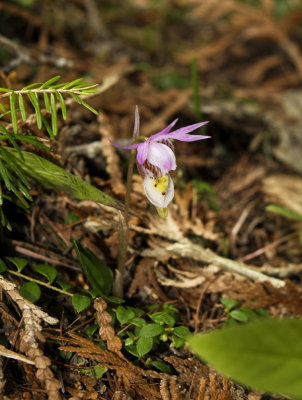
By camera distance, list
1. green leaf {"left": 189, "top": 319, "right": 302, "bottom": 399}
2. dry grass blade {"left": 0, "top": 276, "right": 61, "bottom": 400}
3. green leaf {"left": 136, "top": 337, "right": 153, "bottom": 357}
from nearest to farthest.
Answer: green leaf {"left": 189, "top": 319, "right": 302, "bottom": 399}
dry grass blade {"left": 0, "top": 276, "right": 61, "bottom": 400}
green leaf {"left": 136, "top": 337, "right": 153, "bottom": 357}

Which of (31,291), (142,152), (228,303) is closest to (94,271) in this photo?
(31,291)

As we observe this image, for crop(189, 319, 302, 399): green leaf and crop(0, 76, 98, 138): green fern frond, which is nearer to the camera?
crop(189, 319, 302, 399): green leaf

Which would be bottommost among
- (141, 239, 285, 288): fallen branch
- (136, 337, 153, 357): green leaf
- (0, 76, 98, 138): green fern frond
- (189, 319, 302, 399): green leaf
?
(136, 337, 153, 357): green leaf

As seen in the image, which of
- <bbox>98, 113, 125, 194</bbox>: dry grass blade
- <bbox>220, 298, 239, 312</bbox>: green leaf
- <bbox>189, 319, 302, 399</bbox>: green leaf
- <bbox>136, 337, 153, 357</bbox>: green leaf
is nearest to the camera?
<bbox>189, 319, 302, 399</bbox>: green leaf

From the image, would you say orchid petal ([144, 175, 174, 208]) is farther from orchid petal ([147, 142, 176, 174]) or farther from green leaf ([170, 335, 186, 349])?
green leaf ([170, 335, 186, 349])

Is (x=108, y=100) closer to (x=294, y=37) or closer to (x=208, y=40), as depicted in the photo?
(x=208, y=40)

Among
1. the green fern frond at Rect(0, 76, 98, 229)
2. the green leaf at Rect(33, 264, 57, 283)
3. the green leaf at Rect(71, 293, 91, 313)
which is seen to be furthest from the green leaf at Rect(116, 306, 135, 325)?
the green fern frond at Rect(0, 76, 98, 229)

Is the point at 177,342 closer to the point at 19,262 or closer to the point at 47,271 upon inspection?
the point at 47,271

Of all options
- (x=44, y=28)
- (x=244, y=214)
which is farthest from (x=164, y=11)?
(x=244, y=214)
